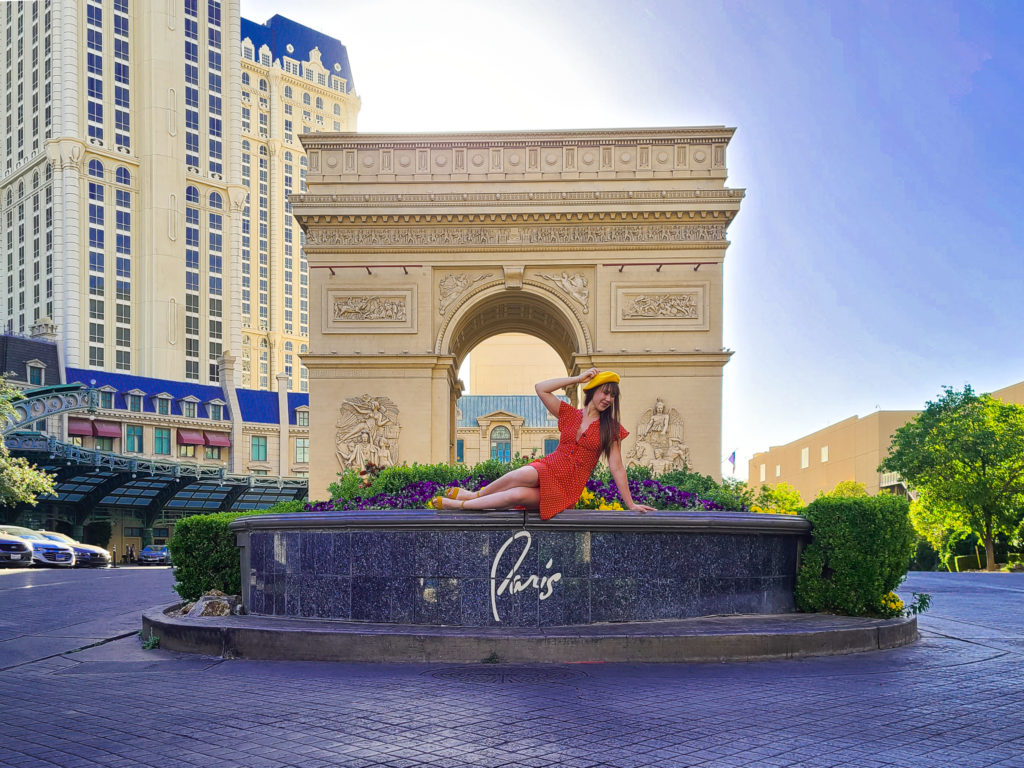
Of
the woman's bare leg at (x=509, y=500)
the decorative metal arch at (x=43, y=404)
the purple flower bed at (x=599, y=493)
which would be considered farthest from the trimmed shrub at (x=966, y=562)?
the woman's bare leg at (x=509, y=500)

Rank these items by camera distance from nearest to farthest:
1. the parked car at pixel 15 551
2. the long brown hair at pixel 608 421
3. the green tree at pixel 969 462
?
the long brown hair at pixel 608 421, the parked car at pixel 15 551, the green tree at pixel 969 462

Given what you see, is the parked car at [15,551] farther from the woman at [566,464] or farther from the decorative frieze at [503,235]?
the woman at [566,464]

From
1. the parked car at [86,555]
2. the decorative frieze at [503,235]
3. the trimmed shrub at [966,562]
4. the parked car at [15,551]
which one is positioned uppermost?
the decorative frieze at [503,235]

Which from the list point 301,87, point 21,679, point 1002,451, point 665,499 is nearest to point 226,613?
point 21,679

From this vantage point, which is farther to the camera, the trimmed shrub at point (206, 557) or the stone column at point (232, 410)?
the stone column at point (232, 410)

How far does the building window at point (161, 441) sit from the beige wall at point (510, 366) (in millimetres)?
23404

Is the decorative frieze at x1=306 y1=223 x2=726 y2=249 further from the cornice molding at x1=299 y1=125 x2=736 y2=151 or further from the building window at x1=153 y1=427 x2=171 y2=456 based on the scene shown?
the building window at x1=153 y1=427 x2=171 y2=456

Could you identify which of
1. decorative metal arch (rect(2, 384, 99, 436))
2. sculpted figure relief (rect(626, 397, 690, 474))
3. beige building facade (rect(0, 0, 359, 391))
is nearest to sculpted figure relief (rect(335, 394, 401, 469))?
sculpted figure relief (rect(626, 397, 690, 474))

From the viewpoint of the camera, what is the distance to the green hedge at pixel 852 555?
31.6ft

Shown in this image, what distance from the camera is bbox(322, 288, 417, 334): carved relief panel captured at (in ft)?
109

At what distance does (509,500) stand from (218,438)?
203 feet

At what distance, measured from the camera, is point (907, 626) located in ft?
30.6

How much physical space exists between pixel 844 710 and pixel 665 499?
18.7 ft

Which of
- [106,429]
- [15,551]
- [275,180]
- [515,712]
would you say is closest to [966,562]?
[15,551]
